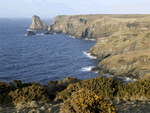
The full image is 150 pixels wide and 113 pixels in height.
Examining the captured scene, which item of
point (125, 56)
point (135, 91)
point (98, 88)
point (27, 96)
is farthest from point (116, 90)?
point (125, 56)

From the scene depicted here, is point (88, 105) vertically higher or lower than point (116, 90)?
higher

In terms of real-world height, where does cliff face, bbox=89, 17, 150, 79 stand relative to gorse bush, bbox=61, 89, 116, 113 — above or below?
below

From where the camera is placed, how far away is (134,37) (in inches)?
3509

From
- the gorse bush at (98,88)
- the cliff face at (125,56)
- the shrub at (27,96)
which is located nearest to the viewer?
the shrub at (27,96)

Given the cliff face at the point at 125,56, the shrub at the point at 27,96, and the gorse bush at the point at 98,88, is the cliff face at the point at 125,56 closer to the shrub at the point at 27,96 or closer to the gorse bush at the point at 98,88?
the gorse bush at the point at 98,88

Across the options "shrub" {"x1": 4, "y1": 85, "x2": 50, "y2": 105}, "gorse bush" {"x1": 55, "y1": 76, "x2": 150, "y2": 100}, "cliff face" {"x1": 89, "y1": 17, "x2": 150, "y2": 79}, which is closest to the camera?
"shrub" {"x1": 4, "y1": 85, "x2": 50, "y2": 105}

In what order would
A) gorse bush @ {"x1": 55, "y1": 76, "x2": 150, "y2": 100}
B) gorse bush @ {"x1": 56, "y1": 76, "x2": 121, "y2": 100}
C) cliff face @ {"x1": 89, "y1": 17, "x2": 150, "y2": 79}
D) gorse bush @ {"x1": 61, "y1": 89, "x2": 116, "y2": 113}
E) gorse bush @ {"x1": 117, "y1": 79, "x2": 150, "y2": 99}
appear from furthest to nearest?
1. cliff face @ {"x1": 89, "y1": 17, "x2": 150, "y2": 79}
2. gorse bush @ {"x1": 56, "y1": 76, "x2": 121, "y2": 100}
3. gorse bush @ {"x1": 55, "y1": 76, "x2": 150, "y2": 100}
4. gorse bush @ {"x1": 117, "y1": 79, "x2": 150, "y2": 99}
5. gorse bush @ {"x1": 61, "y1": 89, "x2": 116, "y2": 113}

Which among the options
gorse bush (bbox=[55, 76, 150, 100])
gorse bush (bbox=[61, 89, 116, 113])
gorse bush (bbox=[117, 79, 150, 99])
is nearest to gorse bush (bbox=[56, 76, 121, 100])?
gorse bush (bbox=[55, 76, 150, 100])

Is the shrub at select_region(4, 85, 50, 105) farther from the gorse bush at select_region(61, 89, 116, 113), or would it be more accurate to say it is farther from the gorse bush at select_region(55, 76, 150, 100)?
the gorse bush at select_region(61, 89, 116, 113)

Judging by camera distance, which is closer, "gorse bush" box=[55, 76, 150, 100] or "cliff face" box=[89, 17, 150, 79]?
"gorse bush" box=[55, 76, 150, 100]

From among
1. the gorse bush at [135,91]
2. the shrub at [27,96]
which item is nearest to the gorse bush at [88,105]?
the shrub at [27,96]

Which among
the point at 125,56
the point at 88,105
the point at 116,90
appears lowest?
the point at 125,56

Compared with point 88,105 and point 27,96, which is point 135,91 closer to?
point 88,105

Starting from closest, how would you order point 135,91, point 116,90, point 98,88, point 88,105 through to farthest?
point 88,105 → point 135,91 → point 116,90 → point 98,88
